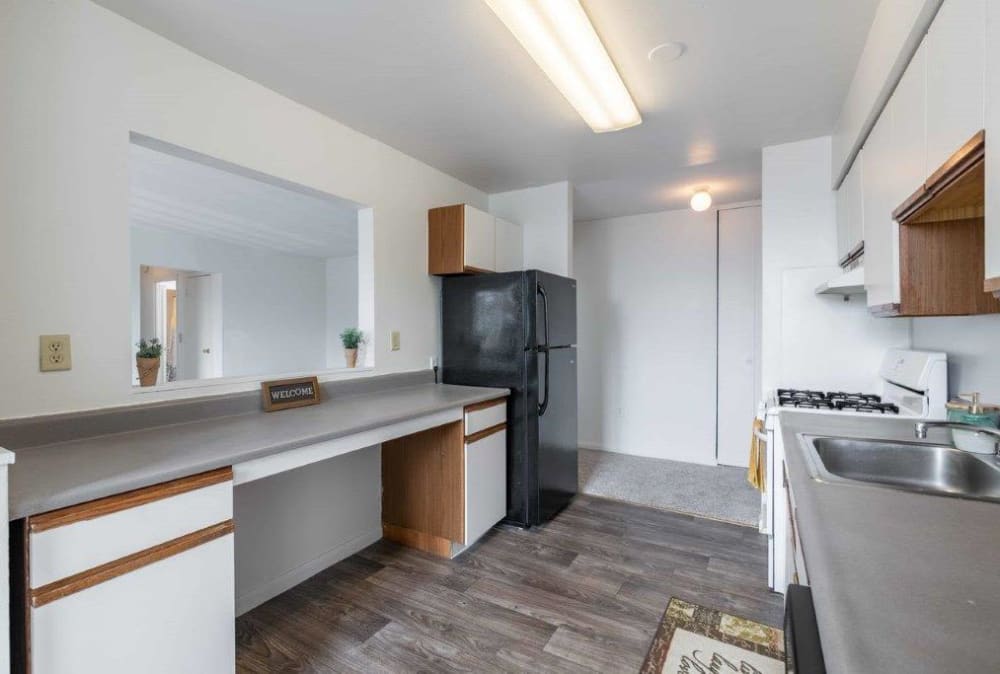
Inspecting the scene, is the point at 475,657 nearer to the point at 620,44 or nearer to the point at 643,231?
the point at 620,44

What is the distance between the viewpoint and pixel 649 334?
4457mm

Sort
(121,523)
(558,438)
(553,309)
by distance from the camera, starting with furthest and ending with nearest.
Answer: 1. (558,438)
2. (553,309)
3. (121,523)

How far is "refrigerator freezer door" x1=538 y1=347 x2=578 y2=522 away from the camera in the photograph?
2.90 meters

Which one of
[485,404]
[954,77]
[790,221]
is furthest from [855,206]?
[485,404]

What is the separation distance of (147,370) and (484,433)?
5.07 ft

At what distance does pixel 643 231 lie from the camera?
4.46 metres

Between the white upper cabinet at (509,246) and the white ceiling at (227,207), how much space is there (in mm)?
1031

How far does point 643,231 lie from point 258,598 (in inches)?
158

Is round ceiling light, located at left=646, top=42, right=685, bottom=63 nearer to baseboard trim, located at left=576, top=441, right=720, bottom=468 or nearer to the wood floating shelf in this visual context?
the wood floating shelf

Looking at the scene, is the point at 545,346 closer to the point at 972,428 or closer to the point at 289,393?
the point at 289,393

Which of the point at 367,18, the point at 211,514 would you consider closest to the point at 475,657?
the point at 211,514

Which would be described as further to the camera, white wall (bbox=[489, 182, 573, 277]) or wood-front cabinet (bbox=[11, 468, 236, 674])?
white wall (bbox=[489, 182, 573, 277])

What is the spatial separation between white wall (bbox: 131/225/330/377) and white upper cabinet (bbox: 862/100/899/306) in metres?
4.68

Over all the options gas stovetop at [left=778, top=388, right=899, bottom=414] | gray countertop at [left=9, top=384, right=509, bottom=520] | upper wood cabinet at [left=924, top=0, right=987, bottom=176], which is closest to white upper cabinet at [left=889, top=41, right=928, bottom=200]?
upper wood cabinet at [left=924, top=0, right=987, bottom=176]
